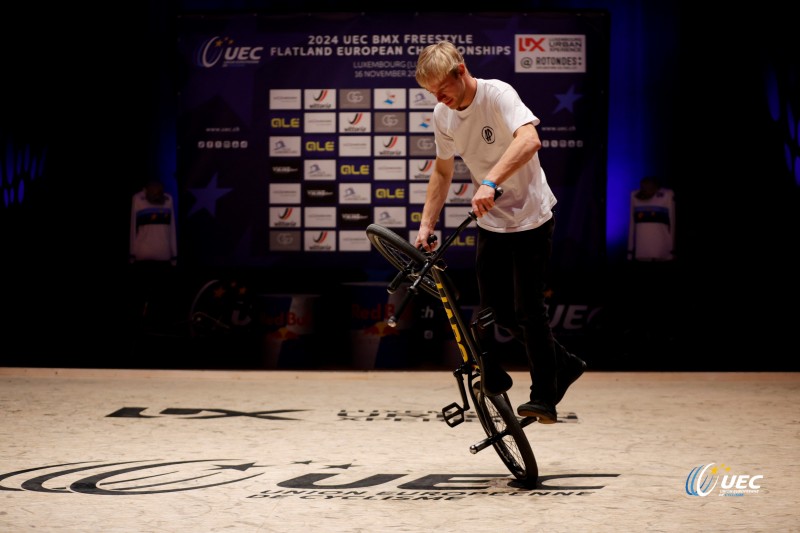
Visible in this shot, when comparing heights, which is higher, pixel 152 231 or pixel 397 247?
pixel 152 231

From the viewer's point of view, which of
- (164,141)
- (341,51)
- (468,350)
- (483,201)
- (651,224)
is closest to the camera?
(483,201)

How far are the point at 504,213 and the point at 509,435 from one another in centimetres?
87

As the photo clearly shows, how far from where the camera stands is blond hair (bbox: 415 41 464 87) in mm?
3242

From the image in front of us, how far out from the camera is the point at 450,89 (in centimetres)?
330

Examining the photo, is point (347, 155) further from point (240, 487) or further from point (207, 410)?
point (240, 487)

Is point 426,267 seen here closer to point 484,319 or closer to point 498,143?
point 484,319

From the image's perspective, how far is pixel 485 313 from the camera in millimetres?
3426

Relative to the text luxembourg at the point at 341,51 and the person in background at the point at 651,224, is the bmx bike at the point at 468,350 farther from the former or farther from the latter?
the person in background at the point at 651,224

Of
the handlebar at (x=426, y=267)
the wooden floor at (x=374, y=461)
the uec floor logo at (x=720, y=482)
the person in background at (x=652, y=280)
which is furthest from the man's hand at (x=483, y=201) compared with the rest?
the person in background at (x=652, y=280)

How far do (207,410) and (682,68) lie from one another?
5.46 meters

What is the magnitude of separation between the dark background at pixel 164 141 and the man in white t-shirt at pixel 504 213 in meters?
4.68

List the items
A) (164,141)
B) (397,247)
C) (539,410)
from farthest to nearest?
1. (164,141)
2. (539,410)
3. (397,247)

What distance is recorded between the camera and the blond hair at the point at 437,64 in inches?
128

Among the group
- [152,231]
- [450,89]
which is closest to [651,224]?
[152,231]
